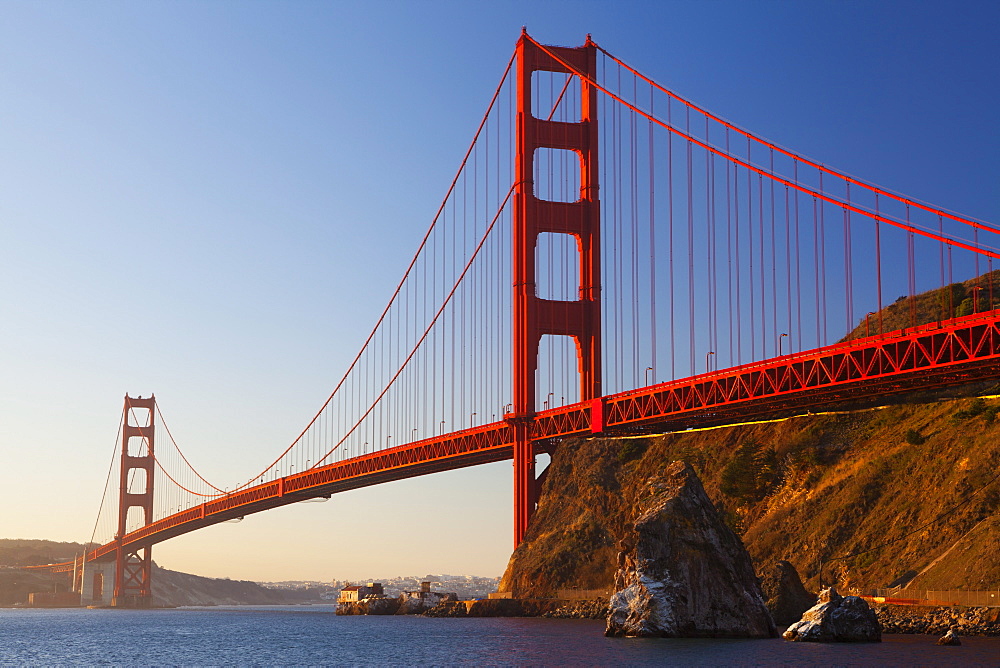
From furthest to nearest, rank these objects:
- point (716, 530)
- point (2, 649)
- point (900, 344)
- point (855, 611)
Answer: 1. point (2, 649)
2. point (900, 344)
3. point (716, 530)
4. point (855, 611)

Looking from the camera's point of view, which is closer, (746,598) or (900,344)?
(746,598)

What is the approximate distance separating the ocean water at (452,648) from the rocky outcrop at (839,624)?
1025mm

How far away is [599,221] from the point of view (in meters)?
92.7

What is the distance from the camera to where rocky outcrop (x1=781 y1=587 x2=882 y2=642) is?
167 ft

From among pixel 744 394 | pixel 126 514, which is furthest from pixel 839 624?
pixel 126 514

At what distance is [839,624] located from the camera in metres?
51.2

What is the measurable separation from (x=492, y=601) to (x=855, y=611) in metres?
40.1

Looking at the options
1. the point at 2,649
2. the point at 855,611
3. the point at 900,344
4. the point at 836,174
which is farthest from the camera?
the point at 2,649

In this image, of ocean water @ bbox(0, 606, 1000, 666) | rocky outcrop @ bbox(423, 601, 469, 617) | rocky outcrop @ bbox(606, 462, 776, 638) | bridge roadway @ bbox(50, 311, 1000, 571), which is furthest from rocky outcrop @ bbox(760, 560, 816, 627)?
rocky outcrop @ bbox(423, 601, 469, 617)

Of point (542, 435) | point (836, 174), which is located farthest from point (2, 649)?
point (836, 174)

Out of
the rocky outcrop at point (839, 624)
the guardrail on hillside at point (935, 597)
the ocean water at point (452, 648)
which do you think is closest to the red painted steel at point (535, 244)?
the ocean water at point (452, 648)

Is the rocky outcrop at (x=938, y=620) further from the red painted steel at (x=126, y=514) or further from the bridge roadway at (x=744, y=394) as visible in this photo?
the red painted steel at (x=126, y=514)

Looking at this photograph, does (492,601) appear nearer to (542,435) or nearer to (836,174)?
(542,435)

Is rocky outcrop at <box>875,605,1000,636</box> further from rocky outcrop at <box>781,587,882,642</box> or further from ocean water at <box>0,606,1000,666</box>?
rocky outcrop at <box>781,587,882,642</box>
